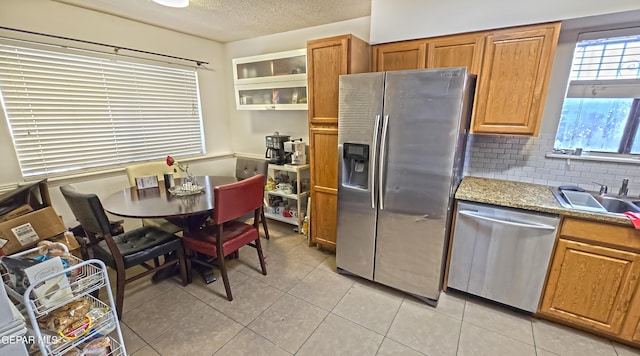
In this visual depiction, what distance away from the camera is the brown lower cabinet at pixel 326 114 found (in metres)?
2.29

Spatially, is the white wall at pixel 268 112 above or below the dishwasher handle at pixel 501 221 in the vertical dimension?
above

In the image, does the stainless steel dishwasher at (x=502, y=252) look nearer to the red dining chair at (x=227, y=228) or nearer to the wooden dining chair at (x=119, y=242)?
the red dining chair at (x=227, y=228)

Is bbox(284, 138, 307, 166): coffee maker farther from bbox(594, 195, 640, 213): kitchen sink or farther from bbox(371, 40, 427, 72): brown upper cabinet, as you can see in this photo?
bbox(594, 195, 640, 213): kitchen sink

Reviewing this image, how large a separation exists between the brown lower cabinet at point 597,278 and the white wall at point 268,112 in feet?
7.99

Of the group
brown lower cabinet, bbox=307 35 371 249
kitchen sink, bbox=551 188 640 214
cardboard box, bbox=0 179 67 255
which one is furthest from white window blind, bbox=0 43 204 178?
kitchen sink, bbox=551 188 640 214

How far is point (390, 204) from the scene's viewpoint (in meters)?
2.05

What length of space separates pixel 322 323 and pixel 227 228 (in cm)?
110

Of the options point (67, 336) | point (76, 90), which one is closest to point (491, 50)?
point (67, 336)

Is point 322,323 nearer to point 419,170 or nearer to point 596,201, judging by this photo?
point 419,170

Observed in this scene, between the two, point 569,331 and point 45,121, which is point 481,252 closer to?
point 569,331

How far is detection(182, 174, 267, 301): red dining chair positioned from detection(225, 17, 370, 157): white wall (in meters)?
1.47

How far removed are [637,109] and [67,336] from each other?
12.0ft

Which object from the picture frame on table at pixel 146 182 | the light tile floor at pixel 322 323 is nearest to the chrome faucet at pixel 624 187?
the light tile floor at pixel 322 323

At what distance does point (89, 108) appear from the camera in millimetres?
2707
